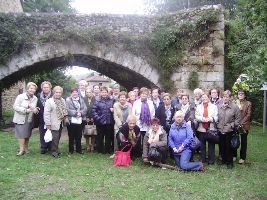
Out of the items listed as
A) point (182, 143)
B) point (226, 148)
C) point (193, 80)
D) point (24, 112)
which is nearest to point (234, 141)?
point (226, 148)

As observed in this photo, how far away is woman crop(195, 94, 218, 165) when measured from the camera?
7.75 m

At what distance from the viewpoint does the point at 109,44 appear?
12.2 m

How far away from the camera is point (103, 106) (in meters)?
8.53

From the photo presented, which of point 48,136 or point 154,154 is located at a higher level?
point 48,136

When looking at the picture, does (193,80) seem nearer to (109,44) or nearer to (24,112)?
(109,44)

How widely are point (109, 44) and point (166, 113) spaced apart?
4508mm

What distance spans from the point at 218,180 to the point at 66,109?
141 inches

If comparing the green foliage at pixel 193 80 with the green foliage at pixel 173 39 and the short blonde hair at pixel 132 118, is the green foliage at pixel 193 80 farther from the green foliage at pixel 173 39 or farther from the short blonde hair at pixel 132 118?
the short blonde hair at pixel 132 118

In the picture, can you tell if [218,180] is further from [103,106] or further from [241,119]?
[103,106]

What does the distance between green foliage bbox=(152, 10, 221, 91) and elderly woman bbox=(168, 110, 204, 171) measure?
→ 486cm

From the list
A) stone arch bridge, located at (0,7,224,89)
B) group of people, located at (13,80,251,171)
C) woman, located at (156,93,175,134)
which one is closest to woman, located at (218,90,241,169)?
group of people, located at (13,80,251,171)

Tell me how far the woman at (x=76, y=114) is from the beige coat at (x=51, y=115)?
1.19ft

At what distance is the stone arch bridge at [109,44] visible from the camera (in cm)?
1193

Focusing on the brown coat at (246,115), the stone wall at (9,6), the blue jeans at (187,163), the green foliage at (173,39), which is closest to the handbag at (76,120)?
the blue jeans at (187,163)
